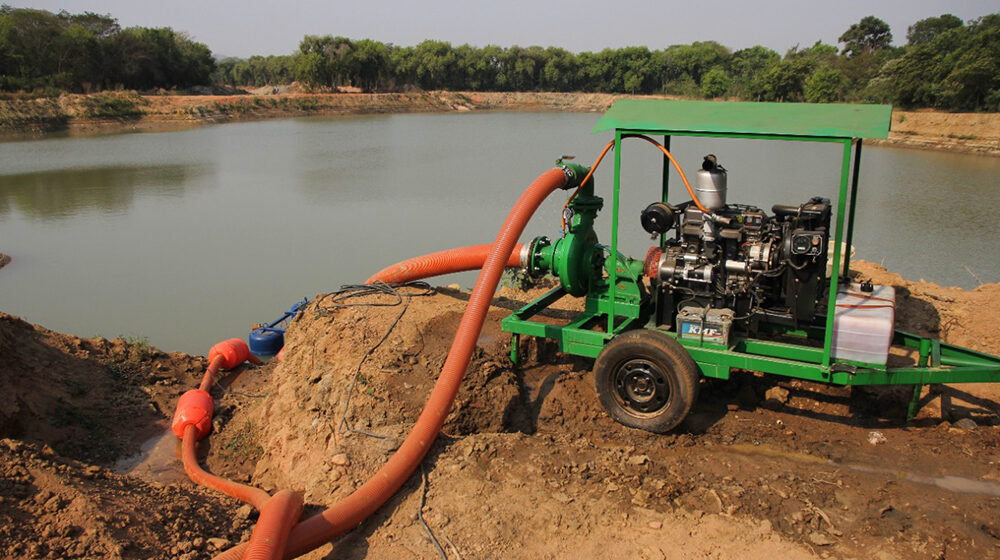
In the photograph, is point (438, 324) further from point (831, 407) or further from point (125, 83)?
point (125, 83)

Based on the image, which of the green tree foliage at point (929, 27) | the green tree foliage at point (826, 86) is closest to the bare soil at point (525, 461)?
the green tree foliage at point (826, 86)

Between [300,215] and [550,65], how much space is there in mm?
69470

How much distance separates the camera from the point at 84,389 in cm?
736

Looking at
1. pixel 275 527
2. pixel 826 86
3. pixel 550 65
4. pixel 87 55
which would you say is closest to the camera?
pixel 275 527

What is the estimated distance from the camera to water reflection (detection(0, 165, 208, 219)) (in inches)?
717

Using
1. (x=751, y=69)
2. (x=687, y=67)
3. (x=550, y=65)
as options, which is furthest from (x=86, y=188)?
(x=687, y=67)

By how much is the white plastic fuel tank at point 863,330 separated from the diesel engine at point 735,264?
365mm

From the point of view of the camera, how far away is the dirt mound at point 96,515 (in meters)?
4.08

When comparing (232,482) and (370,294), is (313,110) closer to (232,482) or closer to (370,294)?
(370,294)

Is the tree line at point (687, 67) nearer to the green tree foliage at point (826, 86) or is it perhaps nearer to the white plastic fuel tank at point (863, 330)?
the green tree foliage at point (826, 86)

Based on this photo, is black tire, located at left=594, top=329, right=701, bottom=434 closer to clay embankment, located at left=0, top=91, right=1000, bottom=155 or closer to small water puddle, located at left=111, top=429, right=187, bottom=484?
small water puddle, located at left=111, top=429, right=187, bottom=484

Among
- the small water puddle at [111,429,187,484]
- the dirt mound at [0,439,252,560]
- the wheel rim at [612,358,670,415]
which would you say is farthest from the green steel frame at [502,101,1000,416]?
the small water puddle at [111,429,187,484]

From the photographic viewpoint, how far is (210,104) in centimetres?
4600

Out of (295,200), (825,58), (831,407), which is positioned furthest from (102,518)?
(825,58)
